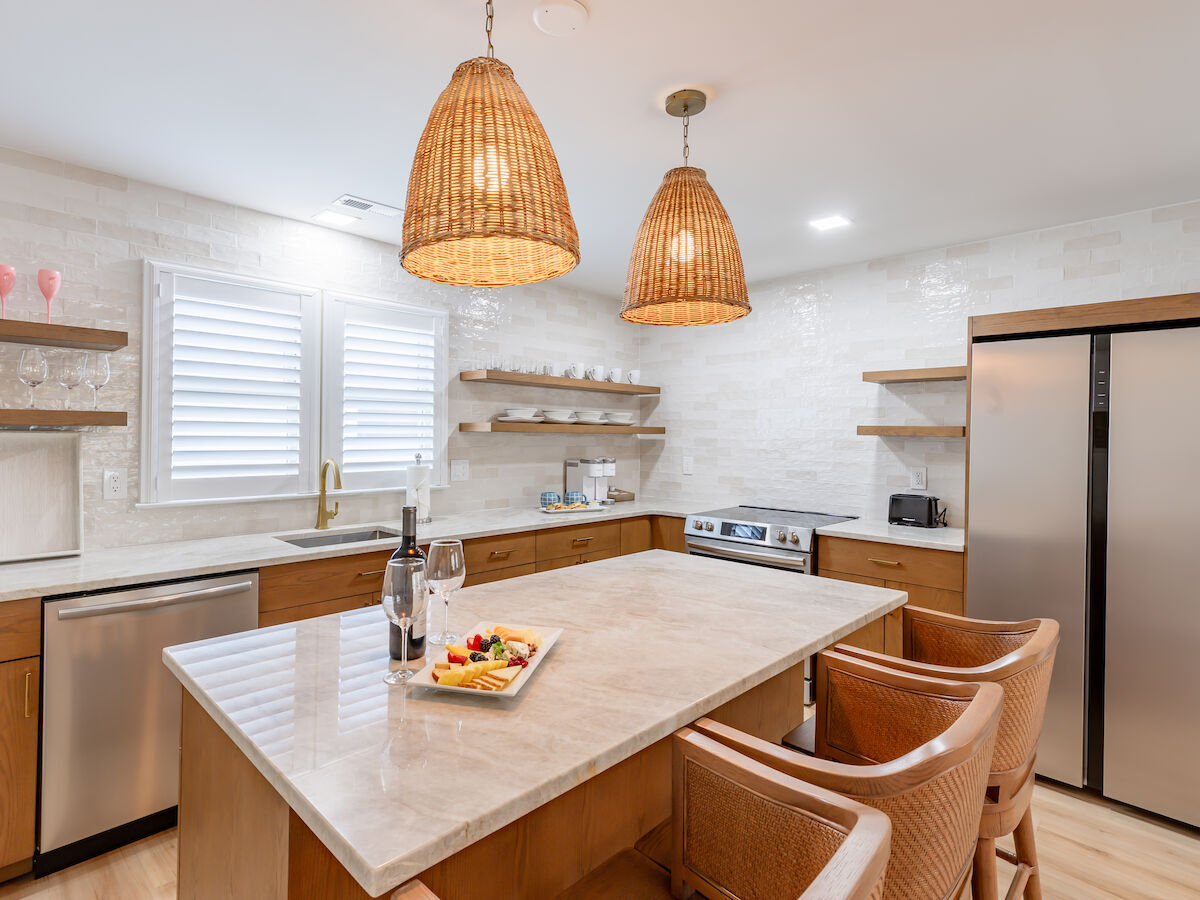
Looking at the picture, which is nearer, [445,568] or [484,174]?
[484,174]

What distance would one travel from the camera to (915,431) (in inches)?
134

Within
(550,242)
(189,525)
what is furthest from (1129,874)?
(189,525)

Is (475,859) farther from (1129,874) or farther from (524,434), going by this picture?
(524,434)

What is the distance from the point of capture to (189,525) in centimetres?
285

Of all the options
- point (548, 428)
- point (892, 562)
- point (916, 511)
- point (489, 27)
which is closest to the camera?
point (489, 27)

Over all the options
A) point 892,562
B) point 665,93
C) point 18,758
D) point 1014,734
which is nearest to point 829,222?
point 665,93

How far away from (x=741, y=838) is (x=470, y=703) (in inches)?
20.4

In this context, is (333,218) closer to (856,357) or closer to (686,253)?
(686,253)

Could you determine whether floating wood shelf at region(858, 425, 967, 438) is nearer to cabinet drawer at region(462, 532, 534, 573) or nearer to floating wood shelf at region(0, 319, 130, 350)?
cabinet drawer at region(462, 532, 534, 573)

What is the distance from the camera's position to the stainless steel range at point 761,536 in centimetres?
338

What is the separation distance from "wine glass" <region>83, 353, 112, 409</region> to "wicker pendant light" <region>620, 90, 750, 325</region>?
7.20ft

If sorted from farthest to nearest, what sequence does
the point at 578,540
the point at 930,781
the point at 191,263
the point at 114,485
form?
the point at 578,540 < the point at 191,263 < the point at 114,485 < the point at 930,781

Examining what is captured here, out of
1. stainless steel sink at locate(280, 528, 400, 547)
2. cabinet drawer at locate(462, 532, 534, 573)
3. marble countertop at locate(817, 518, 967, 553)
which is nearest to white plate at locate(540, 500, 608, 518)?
cabinet drawer at locate(462, 532, 534, 573)

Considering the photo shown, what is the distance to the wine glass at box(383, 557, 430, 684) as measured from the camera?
1207 mm
